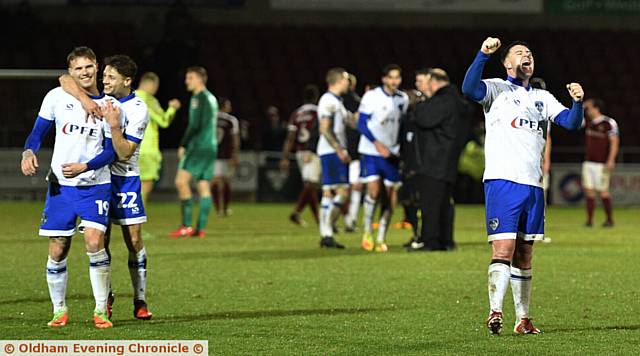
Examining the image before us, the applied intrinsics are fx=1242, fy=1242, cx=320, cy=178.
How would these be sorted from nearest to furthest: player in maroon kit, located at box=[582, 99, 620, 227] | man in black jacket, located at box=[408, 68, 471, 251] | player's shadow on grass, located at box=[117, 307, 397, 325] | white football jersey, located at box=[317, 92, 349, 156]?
player's shadow on grass, located at box=[117, 307, 397, 325] < man in black jacket, located at box=[408, 68, 471, 251] < white football jersey, located at box=[317, 92, 349, 156] < player in maroon kit, located at box=[582, 99, 620, 227]

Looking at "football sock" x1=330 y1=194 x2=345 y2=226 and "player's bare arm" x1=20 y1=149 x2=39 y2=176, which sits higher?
"player's bare arm" x1=20 y1=149 x2=39 y2=176

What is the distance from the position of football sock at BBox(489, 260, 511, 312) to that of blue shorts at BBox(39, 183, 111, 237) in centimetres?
251

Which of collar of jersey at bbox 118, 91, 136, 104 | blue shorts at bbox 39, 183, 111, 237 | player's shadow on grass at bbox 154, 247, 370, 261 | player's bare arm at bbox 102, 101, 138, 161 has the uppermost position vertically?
collar of jersey at bbox 118, 91, 136, 104

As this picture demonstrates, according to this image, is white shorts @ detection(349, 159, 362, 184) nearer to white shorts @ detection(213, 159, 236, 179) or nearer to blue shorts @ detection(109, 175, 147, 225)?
white shorts @ detection(213, 159, 236, 179)

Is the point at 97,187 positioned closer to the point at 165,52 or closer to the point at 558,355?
the point at 558,355

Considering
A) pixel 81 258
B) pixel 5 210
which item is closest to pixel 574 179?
pixel 5 210

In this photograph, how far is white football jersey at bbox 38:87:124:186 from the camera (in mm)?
7969

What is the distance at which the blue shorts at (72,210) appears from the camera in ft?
26.2

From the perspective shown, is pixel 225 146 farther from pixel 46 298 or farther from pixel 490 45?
pixel 490 45

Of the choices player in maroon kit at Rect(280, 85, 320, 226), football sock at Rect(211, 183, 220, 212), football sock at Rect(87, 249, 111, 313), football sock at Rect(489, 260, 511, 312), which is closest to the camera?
football sock at Rect(489, 260, 511, 312)

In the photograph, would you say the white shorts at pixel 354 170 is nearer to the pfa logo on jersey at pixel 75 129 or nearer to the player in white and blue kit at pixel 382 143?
the player in white and blue kit at pixel 382 143

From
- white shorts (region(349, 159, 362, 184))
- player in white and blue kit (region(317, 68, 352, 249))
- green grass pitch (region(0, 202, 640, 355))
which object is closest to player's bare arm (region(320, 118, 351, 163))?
player in white and blue kit (region(317, 68, 352, 249))

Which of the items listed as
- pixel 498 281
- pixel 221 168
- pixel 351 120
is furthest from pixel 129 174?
pixel 221 168

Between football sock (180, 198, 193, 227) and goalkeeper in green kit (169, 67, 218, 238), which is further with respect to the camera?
football sock (180, 198, 193, 227)
